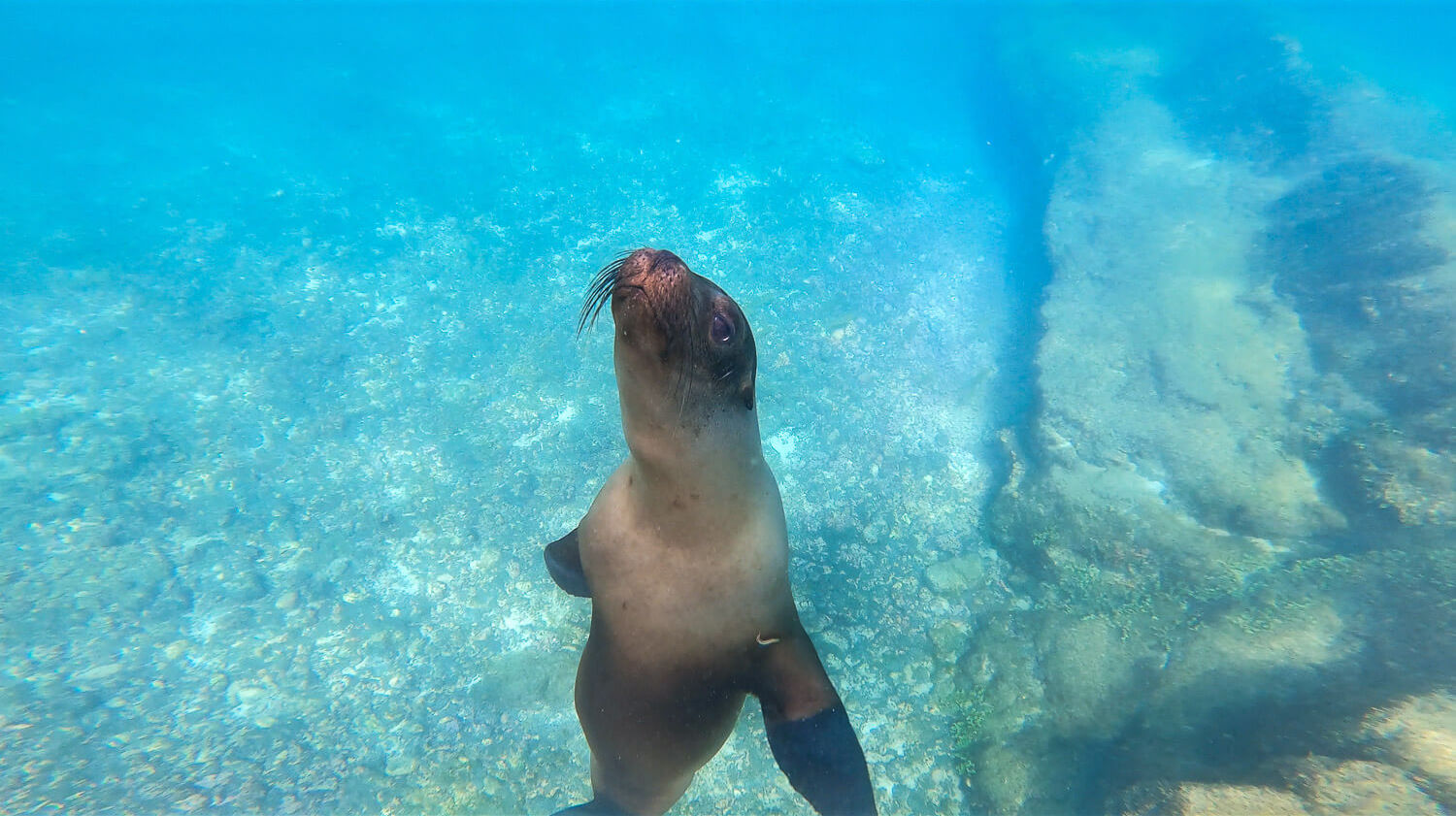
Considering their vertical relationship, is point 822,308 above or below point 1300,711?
above

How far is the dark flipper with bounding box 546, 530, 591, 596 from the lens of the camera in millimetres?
2553

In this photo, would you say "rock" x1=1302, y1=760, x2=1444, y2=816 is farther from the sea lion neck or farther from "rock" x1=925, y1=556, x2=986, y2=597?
the sea lion neck

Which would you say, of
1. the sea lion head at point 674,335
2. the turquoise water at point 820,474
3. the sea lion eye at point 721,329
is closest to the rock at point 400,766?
the turquoise water at point 820,474

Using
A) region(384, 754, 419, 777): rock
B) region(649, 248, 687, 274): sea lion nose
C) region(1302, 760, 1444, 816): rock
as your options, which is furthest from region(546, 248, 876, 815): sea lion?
region(1302, 760, 1444, 816): rock

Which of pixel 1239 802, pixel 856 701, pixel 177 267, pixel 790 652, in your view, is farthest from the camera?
pixel 177 267

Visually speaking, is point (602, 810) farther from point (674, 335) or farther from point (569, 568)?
point (674, 335)

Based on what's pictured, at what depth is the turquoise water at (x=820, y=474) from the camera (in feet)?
11.1

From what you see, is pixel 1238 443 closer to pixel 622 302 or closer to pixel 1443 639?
pixel 1443 639

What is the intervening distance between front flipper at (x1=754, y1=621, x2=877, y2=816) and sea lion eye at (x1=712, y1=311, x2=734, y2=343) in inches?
45.2

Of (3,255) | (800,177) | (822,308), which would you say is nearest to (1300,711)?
(822,308)

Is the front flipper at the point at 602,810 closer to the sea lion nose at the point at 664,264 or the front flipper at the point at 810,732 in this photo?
the front flipper at the point at 810,732

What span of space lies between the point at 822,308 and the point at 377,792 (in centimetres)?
601

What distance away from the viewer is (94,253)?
8.65 metres

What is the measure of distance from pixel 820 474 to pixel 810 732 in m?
A: 3.30
